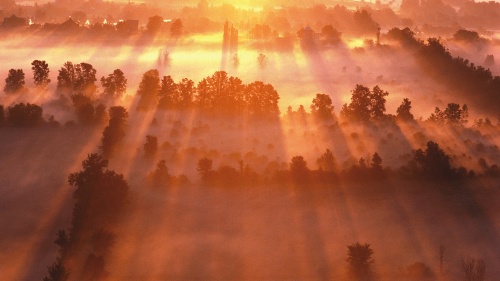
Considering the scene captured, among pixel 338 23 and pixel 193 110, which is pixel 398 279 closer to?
pixel 193 110

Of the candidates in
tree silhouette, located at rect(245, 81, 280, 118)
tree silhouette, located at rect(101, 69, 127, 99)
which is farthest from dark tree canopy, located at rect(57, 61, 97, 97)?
tree silhouette, located at rect(245, 81, 280, 118)

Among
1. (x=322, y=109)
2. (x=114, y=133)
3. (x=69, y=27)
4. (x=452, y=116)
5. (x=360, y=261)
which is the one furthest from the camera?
(x=69, y=27)

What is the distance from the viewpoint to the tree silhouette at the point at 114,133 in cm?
4966

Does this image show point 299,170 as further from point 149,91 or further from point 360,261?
point 149,91

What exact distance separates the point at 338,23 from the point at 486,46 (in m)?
49.2

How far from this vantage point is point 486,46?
11675cm

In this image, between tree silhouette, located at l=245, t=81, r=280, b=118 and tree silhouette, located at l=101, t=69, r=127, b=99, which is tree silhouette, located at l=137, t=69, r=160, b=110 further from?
tree silhouette, located at l=245, t=81, r=280, b=118

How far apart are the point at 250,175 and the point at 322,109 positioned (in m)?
22.3

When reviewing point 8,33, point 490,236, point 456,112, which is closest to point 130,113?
point 456,112

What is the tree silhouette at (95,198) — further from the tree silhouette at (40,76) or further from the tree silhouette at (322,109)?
the tree silhouette at (40,76)

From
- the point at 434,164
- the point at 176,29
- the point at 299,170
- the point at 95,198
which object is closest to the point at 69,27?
the point at 176,29

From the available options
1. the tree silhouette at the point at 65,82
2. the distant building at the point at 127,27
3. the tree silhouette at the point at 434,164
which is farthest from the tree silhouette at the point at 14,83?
the tree silhouette at the point at 434,164

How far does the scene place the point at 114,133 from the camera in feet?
169

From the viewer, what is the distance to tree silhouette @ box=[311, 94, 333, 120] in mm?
62375
